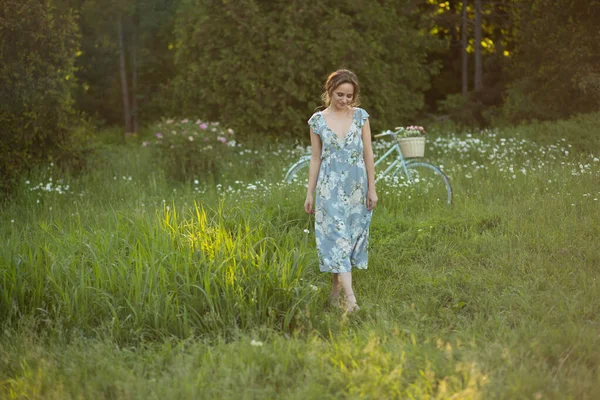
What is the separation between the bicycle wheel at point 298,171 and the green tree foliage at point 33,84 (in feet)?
13.1

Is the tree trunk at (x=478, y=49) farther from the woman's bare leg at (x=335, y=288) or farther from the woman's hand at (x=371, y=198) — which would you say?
the woman's bare leg at (x=335, y=288)

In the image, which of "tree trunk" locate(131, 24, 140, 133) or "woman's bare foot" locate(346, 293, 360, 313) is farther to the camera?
"tree trunk" locate(131, 24, 140, 133)

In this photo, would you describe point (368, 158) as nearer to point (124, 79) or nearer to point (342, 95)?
point (342, 95)

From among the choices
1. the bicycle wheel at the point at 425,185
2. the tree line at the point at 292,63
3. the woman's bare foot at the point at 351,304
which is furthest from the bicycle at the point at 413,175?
the tree line at the point at 292,63

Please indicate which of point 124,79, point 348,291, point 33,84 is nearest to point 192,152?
point 33,84

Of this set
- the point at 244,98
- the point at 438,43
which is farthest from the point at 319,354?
the point at 438,43

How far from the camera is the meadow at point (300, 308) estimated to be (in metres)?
3.34

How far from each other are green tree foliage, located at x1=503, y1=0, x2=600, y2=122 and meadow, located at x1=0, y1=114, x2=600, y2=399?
6.43 meters

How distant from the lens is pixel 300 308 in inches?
177

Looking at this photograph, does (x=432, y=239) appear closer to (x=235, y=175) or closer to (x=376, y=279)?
(x=376, y=279)

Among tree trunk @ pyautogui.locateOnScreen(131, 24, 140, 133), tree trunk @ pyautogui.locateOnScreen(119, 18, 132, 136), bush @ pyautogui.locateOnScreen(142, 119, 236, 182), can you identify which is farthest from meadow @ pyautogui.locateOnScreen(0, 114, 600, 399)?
tree trunk @ pyautogui.locateOnScreen(131, 24, 140, 133)

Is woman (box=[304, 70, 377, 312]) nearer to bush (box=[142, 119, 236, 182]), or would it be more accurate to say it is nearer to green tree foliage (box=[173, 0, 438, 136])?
bush (box=[142, 119, 236, 182])

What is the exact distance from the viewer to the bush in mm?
10039

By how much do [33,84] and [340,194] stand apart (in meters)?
6.62
